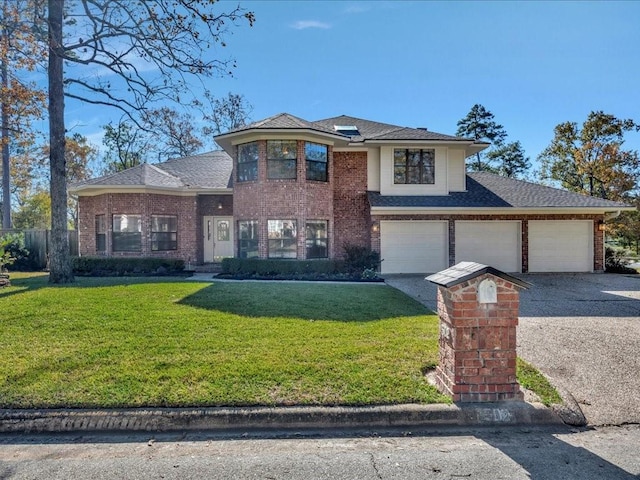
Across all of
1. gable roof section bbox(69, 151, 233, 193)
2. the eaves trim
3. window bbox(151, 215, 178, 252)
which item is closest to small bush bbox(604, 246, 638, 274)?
the eaves trim

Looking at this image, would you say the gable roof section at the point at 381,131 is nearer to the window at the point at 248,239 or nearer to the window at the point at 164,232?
the window at the point at 248,239

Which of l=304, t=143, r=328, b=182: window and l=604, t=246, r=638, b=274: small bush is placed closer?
l=304, t=143, r=328, b=182: window

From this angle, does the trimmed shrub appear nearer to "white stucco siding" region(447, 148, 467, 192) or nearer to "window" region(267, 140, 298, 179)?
"window" region(267, 140, 298, 179)

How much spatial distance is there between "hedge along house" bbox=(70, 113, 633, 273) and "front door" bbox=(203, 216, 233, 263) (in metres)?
0.56

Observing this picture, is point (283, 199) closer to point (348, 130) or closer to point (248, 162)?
point (248, 162)

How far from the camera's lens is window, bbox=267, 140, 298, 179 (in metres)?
14.1

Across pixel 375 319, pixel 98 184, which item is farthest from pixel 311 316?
pixel 98 184

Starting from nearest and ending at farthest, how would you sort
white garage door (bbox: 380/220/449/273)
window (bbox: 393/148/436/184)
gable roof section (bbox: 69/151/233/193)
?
white garage door (bbox: 380/220/449/273) < window (bbox: 393/148/436/184) < gable roof section (bbox: 69/151/233/193)

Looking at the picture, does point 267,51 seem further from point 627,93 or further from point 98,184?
point 627,93

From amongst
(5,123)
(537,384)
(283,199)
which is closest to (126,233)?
(5,123)

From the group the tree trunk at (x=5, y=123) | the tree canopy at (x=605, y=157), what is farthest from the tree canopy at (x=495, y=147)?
the tree trunk at (x=5, y=123)

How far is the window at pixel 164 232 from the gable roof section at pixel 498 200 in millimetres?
8496

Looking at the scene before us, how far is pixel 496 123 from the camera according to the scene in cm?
3919

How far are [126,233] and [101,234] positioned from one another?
1.28 meters
